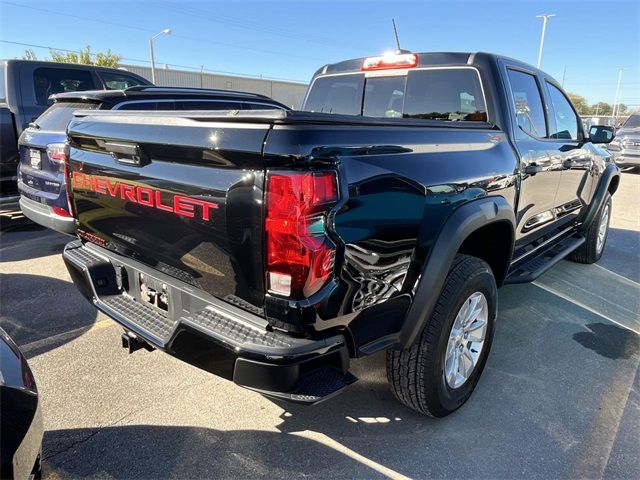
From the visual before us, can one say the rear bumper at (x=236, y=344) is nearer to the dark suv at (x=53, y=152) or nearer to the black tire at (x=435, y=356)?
the black tire at (x=435, y=356)

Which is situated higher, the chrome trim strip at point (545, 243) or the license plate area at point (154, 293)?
the license plate area at point (154, 293)

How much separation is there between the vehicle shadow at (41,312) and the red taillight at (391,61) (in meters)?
3.01

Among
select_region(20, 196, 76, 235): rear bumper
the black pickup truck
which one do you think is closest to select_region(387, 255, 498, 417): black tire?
the black pickup truck

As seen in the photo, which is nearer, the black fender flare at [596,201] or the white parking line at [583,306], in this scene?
the white parking line at [583,306]

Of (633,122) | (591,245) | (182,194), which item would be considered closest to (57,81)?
(182,194)

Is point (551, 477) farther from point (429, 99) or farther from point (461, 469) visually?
point (429, 99)

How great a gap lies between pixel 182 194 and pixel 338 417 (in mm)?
1531

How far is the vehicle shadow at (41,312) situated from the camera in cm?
342

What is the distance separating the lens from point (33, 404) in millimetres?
1734

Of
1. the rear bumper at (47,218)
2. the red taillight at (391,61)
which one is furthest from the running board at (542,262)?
the rear bumper at (47,218)

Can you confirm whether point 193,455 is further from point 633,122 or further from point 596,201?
point 633,122

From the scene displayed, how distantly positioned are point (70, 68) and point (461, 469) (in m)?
7.21

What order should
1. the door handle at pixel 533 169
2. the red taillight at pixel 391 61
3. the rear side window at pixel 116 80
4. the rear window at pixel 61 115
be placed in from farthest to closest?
the rear side window at pixel 116 80, the rear window at pixel 61 115, the red taillight at pixel 391 61, the door handle at pixel 533 169

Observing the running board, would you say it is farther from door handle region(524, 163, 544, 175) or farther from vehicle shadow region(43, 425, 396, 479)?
vehicle shadow region(43, 425, 396, 479)
